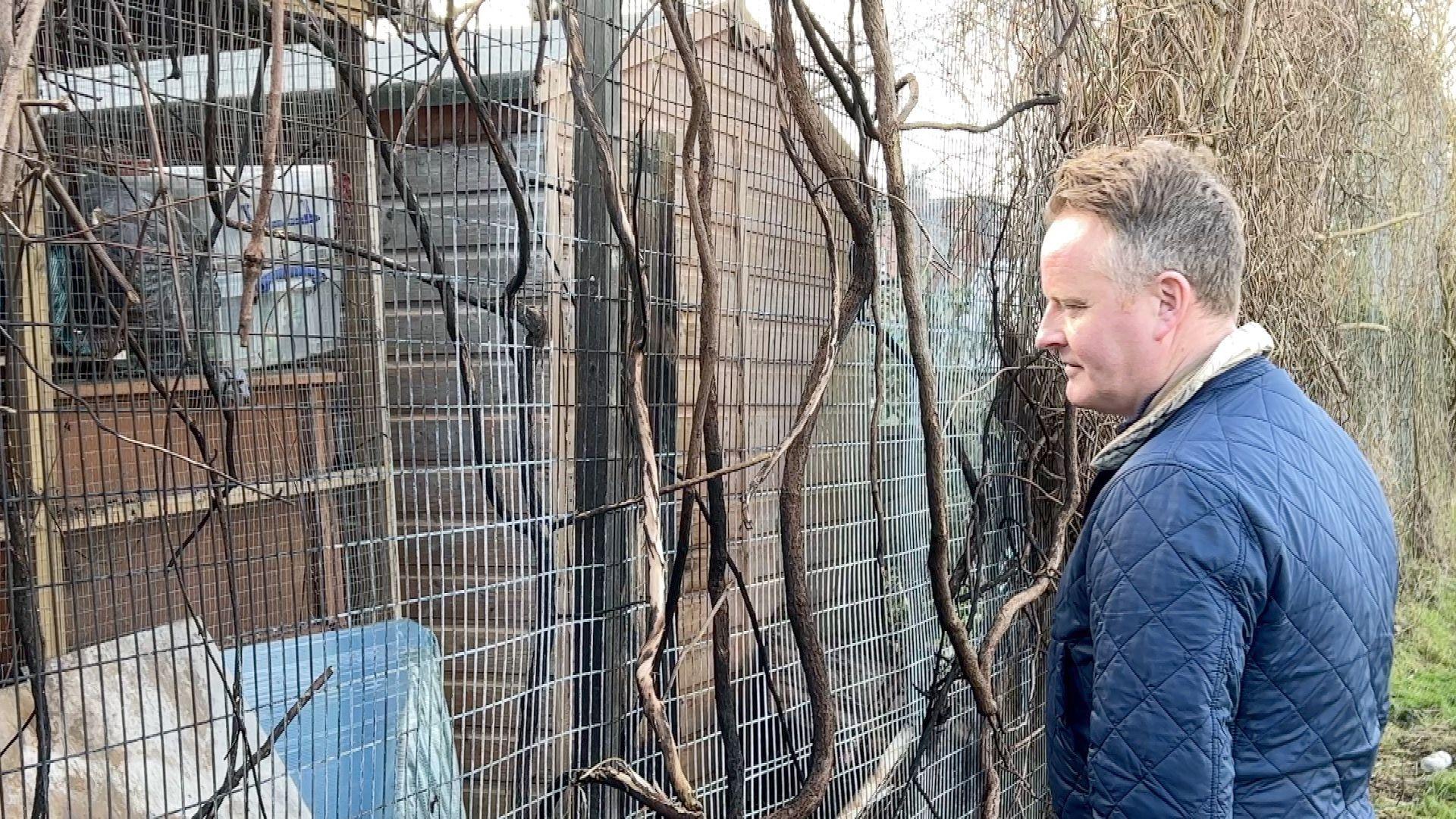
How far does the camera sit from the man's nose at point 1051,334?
5.81 feet

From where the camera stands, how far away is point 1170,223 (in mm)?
1630

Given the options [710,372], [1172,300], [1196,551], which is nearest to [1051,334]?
[1172,300]

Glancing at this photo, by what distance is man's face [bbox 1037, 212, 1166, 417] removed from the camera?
1.66m

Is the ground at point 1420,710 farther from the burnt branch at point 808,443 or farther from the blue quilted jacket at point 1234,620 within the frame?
the blue quilted jacket at point 1234,620

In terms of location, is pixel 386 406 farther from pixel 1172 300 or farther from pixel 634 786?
pixel 1172 300

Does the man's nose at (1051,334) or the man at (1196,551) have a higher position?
the man's nose at (1051,334)

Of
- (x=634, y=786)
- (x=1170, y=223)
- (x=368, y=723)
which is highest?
(x=1170, y=223)

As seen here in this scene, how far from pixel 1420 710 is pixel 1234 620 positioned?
569cm

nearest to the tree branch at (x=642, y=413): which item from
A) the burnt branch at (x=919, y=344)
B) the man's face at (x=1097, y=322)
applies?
the burnt branch at (x=919, y=344)

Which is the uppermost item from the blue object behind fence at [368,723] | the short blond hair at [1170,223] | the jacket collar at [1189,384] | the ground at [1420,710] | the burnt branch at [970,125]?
the burnt branch at [970,125]

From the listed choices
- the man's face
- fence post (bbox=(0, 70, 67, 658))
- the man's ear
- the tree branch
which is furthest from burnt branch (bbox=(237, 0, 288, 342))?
the man's ear

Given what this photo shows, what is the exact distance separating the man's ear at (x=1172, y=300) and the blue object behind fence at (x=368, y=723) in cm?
148

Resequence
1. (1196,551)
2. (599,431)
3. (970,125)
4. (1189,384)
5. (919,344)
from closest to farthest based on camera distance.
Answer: (1196,551) < (1189,384) < (599,431) < (919,344) < (970,125)

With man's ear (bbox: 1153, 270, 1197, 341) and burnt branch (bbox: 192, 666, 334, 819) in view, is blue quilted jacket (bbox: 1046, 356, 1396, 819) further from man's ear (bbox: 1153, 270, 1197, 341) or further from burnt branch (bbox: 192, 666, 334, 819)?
burnt branch (bbox: 192, 666, 334, 819)
